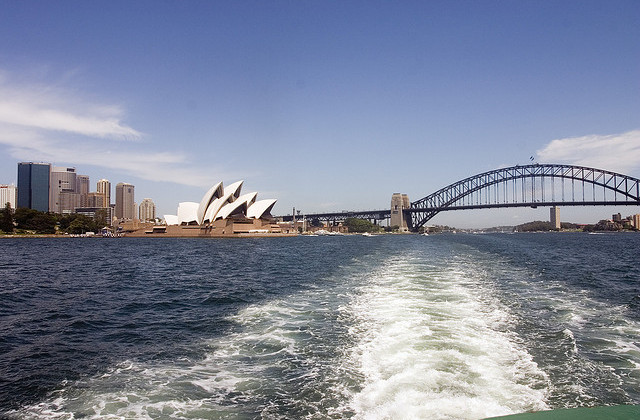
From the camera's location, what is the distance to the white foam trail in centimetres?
511

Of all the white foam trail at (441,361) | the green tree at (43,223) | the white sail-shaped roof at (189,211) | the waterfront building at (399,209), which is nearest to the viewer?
the white foam trail at (441,361)

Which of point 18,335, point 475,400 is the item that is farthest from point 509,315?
point 18,335

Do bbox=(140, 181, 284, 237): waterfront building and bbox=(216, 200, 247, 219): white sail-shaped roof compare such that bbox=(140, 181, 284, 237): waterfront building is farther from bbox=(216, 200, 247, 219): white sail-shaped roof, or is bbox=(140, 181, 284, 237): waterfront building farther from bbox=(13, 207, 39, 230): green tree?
bbox=(13, 207, 39, 230): green tree

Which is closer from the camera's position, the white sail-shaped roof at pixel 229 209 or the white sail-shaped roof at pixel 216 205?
the white sail-shaped roof at pixel 216 205

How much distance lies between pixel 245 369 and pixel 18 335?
5.76m

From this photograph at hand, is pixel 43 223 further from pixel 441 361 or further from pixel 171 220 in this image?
pixel 441 361

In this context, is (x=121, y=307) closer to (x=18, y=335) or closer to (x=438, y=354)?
(x=18, y=335)

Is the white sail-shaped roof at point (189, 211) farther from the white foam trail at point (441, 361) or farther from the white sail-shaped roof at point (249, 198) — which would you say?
the white foam trail at point (441, 361)

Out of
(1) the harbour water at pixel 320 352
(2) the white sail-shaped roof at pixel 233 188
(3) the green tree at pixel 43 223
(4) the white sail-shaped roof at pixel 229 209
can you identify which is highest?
(2) the white sail-shaped roof at pixel 233 188

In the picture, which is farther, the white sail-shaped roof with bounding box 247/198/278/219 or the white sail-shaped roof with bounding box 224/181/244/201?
the white sail-shaped roof with bounding box 247/198/278/219

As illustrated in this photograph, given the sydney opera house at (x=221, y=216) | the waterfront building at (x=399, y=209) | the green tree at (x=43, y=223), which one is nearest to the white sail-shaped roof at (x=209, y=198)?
the sydney opera house at (x=221, y=216)

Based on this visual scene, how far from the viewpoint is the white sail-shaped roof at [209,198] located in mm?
89675

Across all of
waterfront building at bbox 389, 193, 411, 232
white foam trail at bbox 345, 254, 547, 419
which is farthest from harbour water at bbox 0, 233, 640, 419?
waterfront building at bbox 389, 193, 411, 232

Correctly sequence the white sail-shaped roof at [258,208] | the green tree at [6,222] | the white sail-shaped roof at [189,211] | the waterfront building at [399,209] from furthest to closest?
the waterfront building at [399,209]
the white sail-shaped roof at [258,208]
the white sail-shaped roof at [189,211]
the green tree at [6,222]
